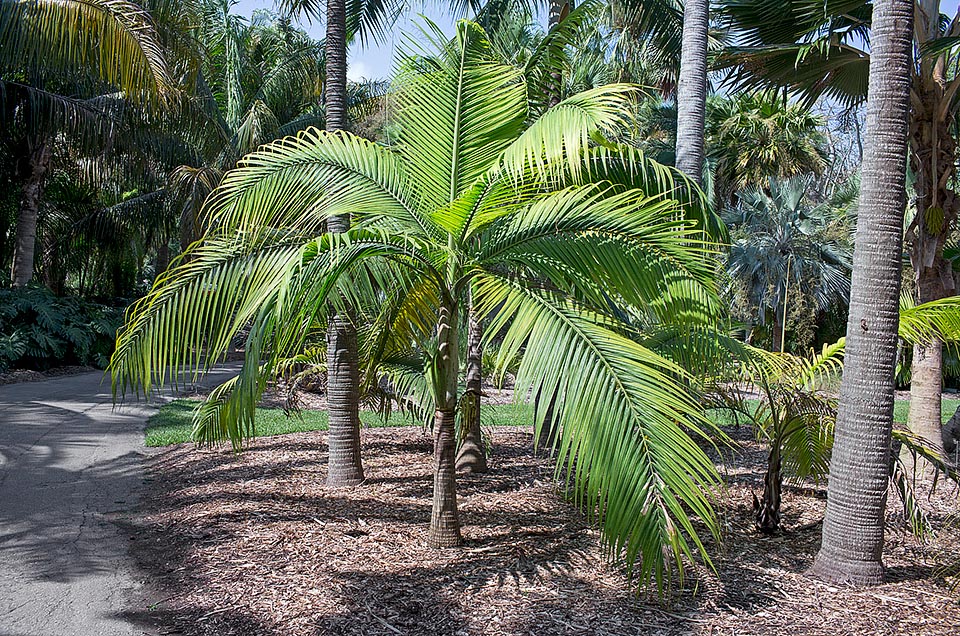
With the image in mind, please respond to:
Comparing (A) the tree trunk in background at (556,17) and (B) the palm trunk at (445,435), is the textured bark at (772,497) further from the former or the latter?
(A) the tree trunk in background at (556,17)

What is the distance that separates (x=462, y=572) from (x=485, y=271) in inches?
76.3

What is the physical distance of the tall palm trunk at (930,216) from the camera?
737 centimetres

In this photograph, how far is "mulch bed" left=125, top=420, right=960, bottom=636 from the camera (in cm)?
380

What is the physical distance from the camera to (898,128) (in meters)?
4.23

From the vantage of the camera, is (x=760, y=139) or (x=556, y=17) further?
(x=760, y=139)

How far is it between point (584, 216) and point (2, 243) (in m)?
20.9

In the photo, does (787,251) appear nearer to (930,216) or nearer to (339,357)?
(930,216)

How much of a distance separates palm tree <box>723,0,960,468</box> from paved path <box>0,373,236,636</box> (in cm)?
743

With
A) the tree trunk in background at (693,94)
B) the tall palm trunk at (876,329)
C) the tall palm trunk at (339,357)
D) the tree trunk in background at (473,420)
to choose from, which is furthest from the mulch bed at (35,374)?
the tall palm trunk at (876,329)

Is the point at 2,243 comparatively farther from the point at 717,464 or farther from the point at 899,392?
the point at 899,392

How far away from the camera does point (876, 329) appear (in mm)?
4238

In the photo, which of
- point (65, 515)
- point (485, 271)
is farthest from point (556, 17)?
point (65, 515)

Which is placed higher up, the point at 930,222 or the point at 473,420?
the point at 930,222

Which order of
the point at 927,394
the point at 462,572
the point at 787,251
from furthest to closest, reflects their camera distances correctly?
the point at 787,251 < the point at 927,394 < the point at 462,572
